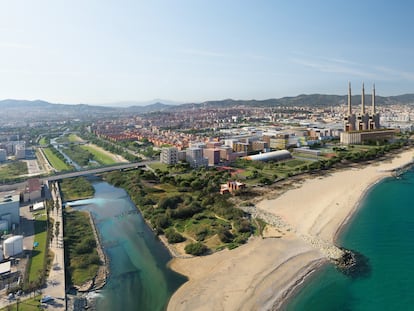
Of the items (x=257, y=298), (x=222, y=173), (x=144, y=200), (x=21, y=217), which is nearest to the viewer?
(x=257, y=298)

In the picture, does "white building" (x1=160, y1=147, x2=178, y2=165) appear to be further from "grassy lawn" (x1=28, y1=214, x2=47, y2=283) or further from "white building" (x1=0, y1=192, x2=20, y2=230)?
"white building" (x1=0, y1=192, x2=20, y2=230)

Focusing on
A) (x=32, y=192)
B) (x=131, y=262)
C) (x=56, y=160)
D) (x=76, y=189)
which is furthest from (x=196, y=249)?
(x=56, y=160)

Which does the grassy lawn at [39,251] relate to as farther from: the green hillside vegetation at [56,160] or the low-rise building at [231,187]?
the green hillside vegetation at [56,160]

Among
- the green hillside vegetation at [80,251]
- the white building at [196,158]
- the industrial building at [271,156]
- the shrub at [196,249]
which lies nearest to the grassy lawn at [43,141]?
the white building at [196,158]

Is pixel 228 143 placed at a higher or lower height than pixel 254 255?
higher

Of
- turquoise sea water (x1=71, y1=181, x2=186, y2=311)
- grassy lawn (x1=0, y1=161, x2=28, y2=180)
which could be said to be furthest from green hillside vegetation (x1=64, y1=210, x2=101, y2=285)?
grassy lawn (x1=0, y1=161, x2=28, y2=180)

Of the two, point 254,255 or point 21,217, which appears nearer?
point 254,255

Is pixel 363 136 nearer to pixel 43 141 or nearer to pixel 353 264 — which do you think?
pixel 353 264

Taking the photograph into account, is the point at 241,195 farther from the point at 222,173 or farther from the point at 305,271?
the point at 305,271

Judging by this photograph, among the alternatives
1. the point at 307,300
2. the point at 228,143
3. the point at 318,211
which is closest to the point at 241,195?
the point at 318,211
